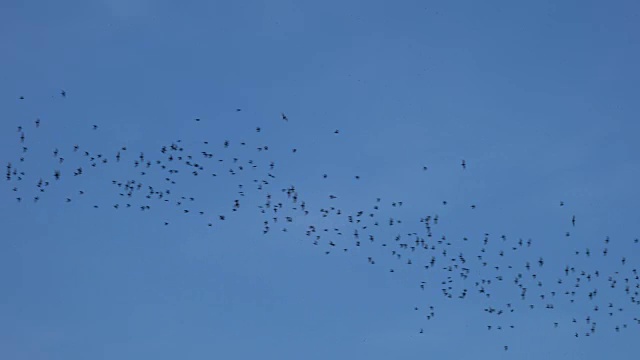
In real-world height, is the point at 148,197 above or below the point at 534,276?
above

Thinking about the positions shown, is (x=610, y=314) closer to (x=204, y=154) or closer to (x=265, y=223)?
(x=265, y=223)

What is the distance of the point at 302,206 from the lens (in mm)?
46375

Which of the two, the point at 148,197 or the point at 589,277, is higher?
the point at 148,197

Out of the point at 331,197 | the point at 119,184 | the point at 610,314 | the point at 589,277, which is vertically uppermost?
the point at 331,197

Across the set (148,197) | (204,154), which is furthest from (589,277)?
(148,197)

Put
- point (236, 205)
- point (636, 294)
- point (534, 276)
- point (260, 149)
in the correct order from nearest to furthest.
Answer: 1. point (260, 149)
2. point (636, 294)
3. point (534, 276)
4. point (236, 205)

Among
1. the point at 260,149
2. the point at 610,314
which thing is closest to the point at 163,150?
the point at 260,149

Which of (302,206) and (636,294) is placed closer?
(636,294)

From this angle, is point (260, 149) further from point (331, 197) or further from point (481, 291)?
point (481, 291)

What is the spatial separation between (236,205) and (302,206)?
322 inches

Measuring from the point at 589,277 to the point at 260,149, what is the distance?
3817cm

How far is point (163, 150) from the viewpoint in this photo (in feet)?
137

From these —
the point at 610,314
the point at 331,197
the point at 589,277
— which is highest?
the point at 331,197

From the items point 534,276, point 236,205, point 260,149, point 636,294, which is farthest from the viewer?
point 236,205
